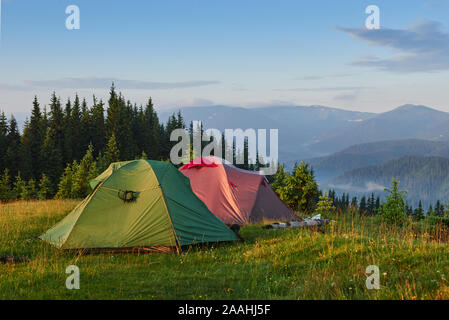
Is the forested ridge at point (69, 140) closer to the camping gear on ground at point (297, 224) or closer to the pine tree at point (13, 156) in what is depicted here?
the pine tree at point (13, 156)

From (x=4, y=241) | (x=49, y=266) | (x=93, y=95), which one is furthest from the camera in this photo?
(x=93, y=95)

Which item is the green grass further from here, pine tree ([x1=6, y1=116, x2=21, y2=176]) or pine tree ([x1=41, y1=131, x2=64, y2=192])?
pine tree ([x1=6, y1=116, x2=21, y2=176])

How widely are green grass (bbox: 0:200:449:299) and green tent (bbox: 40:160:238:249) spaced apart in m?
0.49

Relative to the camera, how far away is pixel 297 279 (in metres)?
7.69

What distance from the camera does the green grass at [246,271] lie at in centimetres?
670

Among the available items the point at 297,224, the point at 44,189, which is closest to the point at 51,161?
the point at 44,189

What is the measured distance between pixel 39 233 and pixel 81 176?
37.7 m

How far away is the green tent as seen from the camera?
35.1 ft

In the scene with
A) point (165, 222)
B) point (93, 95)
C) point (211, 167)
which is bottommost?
point (165, 222)

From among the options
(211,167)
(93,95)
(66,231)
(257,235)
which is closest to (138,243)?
(66,231)

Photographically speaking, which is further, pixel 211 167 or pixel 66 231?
pixel 211 167

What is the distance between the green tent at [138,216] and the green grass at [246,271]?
0.49 meters

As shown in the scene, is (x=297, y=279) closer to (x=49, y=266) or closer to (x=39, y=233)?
(x=49, y=266)
